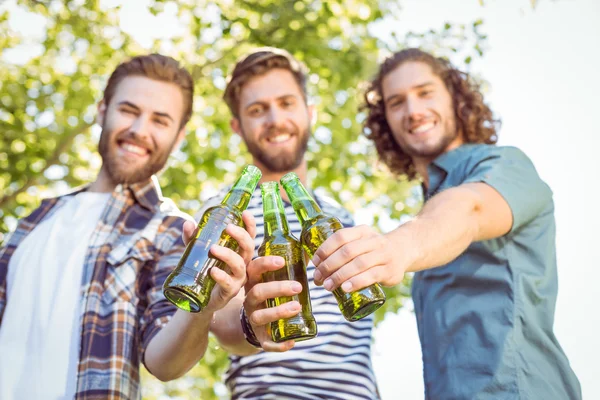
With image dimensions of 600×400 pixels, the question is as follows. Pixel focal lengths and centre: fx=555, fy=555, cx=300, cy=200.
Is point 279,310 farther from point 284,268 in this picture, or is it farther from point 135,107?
point 135,107

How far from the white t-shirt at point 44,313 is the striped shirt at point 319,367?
2.46 ft

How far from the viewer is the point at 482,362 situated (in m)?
2.13

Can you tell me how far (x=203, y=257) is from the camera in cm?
144

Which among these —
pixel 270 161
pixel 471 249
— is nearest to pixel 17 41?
pixel 270 161

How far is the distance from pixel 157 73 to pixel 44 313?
1.49 meters

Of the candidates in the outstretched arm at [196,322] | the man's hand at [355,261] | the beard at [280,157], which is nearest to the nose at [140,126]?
the beard at [280,157]

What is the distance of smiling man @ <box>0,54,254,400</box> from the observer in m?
2.29

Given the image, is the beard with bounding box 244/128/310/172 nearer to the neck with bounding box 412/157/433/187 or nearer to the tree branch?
the neck with bounding box 412/157/433/187

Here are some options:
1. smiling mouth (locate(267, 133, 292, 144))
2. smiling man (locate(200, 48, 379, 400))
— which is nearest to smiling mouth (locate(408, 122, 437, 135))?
smiling man (locate(200, 48, 379, 400))

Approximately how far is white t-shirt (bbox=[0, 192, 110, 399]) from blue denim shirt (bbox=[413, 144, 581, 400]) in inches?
60.7

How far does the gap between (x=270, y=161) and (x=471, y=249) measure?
137 cm

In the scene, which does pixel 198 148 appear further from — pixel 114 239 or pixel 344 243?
pixel 344 243

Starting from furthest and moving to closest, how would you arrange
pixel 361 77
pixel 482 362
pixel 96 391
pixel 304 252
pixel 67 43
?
pixel 67 43
pixel 361 77
pixel 96 391
pixel 482 362
pixel 304 252

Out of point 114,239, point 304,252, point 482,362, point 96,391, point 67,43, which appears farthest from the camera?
point 67,43
